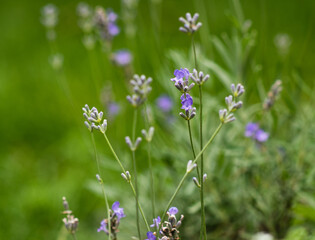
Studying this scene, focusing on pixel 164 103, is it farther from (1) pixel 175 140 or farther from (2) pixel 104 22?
(2) pixel 104 22

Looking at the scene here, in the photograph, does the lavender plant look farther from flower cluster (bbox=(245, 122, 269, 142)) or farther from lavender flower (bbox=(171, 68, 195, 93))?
flower cluster (bbox=(245, 122, 269, 142))

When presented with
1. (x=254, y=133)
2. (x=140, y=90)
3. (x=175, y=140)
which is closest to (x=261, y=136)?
(x=254, y=133)

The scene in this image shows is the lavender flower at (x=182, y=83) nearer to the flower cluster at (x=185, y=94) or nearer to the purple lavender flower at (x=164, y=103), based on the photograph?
the flower cluster at (x=185, y=94)

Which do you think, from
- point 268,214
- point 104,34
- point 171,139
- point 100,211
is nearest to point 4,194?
point 100,211

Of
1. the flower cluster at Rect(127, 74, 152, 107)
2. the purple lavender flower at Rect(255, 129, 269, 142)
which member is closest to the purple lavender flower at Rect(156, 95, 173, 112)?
the purple lavender flower at Rect(255, 129, 269, 142)

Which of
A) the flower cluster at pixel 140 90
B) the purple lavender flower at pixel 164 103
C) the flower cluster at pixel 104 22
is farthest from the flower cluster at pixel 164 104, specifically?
the flower cluster at pixel 140 90
